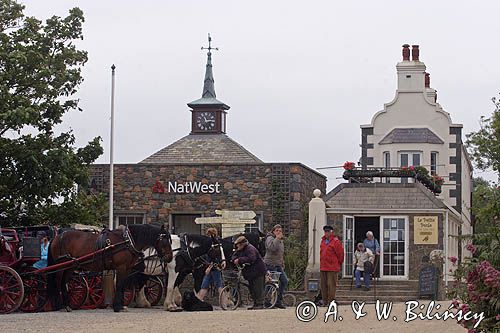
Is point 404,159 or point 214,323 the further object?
point 404,159

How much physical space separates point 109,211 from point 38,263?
33.1ft

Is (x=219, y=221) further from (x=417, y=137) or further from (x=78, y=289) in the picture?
(x=417, y=137)

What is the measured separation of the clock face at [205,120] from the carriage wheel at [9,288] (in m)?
27.8

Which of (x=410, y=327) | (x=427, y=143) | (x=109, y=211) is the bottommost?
(x=410, y=327)

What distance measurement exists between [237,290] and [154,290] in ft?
5.46

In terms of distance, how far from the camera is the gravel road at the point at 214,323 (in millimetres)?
16562

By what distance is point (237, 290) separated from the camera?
22172 mm

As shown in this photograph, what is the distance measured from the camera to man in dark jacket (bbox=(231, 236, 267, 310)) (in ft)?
70.2

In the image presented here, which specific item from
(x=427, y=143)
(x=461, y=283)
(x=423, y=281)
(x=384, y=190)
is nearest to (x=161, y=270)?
(x=461, y=283)

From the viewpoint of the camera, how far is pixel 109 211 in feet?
102

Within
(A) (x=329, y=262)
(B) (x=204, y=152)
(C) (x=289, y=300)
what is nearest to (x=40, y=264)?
(A) (x=329, y=262)

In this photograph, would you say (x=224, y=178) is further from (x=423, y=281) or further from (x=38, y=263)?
(x=38, y=263)

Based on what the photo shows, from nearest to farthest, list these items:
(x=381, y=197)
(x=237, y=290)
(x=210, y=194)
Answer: (x=237, y=290), (x=381, y=197), (x=210, y=194)

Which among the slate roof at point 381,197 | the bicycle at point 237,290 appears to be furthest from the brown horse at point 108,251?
the slate roof at point 381,197
